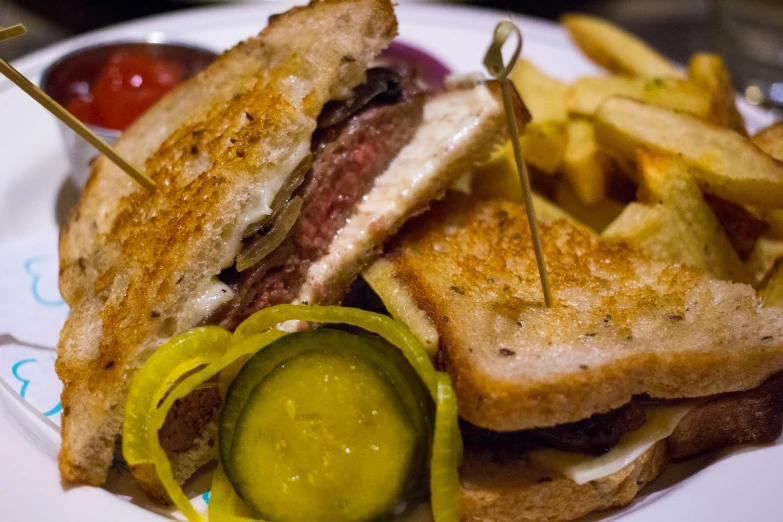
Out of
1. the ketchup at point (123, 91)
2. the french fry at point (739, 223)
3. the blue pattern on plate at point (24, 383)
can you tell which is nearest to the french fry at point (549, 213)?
the french fry at point (739, 223)

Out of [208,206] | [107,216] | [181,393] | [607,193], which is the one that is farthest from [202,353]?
[607,193]

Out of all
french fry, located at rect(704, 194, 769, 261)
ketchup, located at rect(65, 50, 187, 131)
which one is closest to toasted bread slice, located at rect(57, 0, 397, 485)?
ketchup, located at rect(65, 50, 187, 131)

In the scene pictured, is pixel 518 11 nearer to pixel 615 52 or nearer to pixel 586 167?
pixel 615 52

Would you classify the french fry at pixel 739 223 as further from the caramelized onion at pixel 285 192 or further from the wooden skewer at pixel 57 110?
the wooden skewer at pixel 57 110

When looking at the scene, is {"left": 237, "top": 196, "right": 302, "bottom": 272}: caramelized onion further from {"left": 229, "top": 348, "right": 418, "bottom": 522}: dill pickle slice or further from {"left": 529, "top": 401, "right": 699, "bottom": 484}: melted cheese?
{"left": 529, "top": 401, "right": 699, "bottom": 484}: melted cheese

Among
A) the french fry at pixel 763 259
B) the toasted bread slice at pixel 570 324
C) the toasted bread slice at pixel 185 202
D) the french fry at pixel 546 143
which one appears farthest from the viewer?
the french fry at pixel 546 143

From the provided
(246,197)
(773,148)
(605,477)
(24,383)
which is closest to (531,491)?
(605,477)

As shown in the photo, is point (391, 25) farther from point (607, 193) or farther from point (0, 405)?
point (0, 405)
